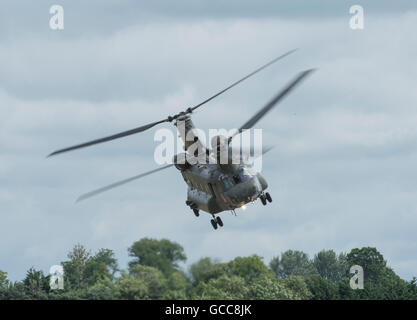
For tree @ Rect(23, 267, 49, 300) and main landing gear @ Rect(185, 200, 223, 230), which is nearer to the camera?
main landing gear @ Rect(185, 200, 223, 230)

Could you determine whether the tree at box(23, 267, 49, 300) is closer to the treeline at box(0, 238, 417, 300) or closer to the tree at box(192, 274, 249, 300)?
the treeline at box(0, 238, 417, 300)

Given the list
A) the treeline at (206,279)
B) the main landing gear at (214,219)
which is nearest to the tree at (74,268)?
the treeline at (206,279)

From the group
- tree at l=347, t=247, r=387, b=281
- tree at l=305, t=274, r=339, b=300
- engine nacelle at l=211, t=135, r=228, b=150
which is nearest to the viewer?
engine nacelle at l=211, t=135, r=228, b=150

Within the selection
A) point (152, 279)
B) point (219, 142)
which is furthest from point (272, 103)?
point (152, 279)

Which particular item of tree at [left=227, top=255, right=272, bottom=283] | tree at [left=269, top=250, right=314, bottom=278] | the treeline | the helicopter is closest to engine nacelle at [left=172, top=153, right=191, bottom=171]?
the helicopter

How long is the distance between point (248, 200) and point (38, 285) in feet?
180

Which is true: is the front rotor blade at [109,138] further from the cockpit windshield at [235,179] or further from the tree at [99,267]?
the tree at [99,267]

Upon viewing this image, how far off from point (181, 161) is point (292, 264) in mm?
58620

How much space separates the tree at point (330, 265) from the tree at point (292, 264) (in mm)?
2206

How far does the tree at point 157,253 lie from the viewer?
144 metres

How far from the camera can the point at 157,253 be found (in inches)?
5753

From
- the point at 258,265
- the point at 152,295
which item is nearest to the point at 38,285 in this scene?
the point at 152,295

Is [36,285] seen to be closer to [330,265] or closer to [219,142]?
[330,265]

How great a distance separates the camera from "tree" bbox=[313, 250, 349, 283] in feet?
456
